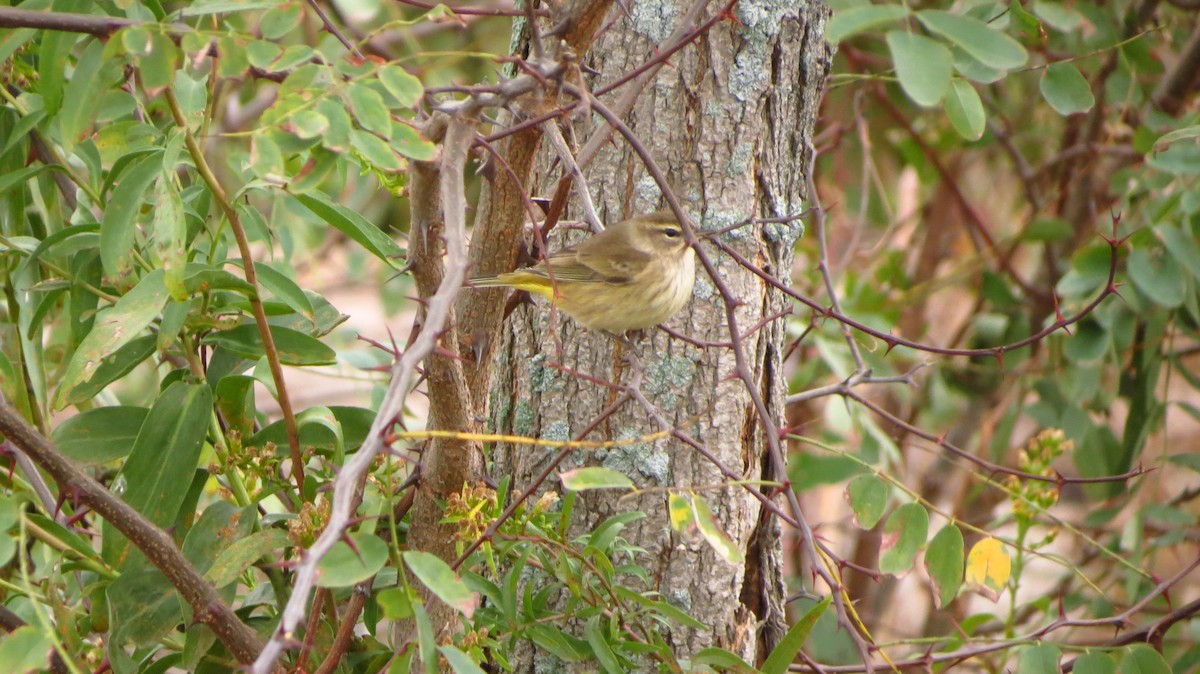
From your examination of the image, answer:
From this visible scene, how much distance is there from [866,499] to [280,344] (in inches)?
38.7

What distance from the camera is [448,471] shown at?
1642 mm

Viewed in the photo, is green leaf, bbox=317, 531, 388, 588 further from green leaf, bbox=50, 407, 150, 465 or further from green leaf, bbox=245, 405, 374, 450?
green leaf, bbox=50, 407, 150, 465

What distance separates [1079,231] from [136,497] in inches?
148

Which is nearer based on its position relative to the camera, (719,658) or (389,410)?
(389,410)

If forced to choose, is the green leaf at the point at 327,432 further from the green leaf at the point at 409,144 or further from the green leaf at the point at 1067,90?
the green leaf at the point at 1067,90

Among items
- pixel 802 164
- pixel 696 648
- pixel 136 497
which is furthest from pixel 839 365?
pixel 136 497

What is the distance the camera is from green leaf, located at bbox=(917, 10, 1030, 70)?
4.03 feet

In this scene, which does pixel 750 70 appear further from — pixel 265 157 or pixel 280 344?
pixel 265 157

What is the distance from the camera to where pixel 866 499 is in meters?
1.72

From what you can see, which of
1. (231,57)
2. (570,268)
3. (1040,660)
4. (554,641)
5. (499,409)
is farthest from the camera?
(570,268)

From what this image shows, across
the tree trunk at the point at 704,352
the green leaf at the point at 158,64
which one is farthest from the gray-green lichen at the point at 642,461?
the green leaf at the point at 158,64

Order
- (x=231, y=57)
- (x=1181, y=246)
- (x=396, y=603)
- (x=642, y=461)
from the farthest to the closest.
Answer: (x=1181, y=246) → (x=642, y=461) → (x=231, y=57) → (x=396, y=603)

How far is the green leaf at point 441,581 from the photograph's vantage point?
41.3 inches

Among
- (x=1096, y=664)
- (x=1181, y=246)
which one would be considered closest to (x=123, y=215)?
(x=1096, y=664)
